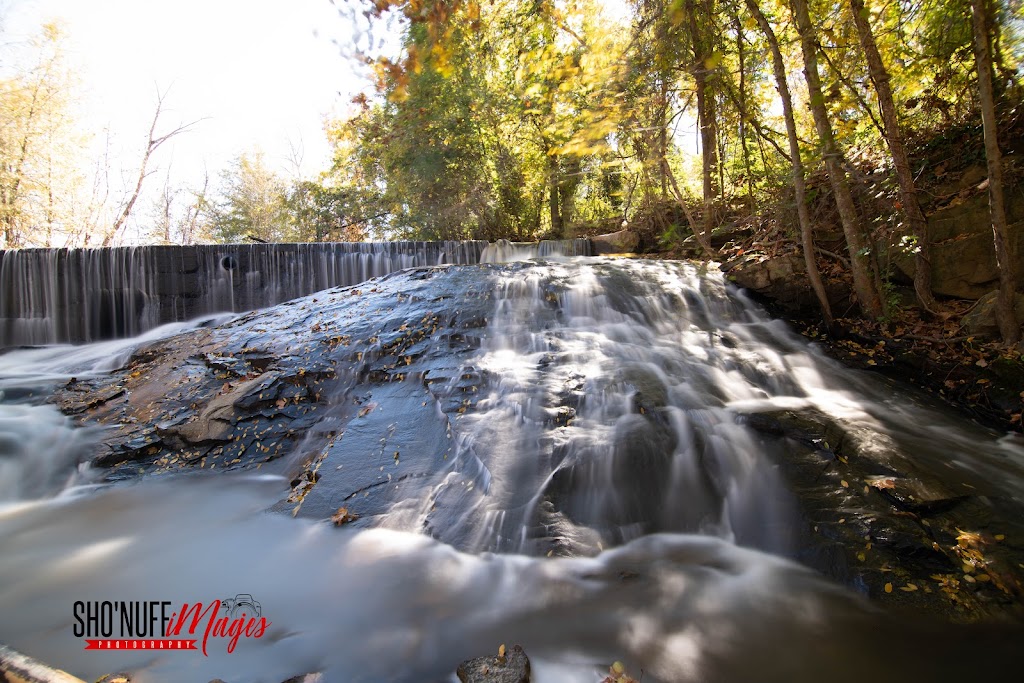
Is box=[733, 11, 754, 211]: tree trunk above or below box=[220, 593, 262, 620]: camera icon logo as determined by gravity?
above

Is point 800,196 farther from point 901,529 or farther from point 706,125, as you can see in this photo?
point 901,529

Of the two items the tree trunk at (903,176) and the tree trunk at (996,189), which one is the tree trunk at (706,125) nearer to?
the tree trunk at (903,176)

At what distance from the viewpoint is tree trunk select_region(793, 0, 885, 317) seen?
580 cm

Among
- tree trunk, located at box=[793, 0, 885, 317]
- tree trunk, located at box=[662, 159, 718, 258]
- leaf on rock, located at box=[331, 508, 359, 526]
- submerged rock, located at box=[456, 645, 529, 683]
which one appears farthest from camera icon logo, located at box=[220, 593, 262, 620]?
tree trunk, located at box=[662, 159, 718, 258]

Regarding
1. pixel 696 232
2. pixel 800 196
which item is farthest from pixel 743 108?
pixel 800 196

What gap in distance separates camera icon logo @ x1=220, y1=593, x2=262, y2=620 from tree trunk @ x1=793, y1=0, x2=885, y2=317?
7162 mm

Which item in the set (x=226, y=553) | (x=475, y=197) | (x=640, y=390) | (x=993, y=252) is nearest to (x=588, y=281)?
(x=640, y=390)

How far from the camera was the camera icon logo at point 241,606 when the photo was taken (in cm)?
262

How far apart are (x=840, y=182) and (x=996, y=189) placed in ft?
5.43

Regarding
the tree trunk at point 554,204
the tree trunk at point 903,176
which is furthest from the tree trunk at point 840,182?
the tree trunk at point 554,204

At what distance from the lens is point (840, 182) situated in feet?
20.1

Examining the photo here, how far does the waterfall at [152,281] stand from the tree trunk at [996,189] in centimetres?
903

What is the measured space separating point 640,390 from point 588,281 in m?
2.98

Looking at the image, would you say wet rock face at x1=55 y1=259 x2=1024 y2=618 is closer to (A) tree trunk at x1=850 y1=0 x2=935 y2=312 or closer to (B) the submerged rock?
(B) the submerged rock
